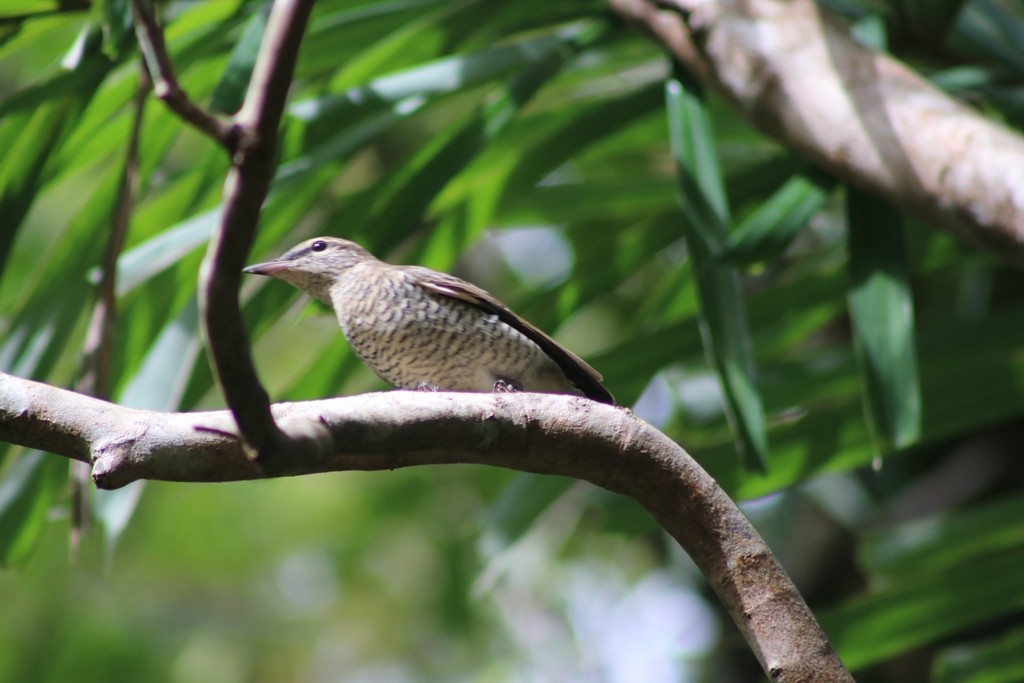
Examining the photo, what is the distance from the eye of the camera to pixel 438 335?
310cm

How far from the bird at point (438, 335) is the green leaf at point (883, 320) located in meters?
0.65

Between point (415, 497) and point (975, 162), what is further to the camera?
point (415, 497)

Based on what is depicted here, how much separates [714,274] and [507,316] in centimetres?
57

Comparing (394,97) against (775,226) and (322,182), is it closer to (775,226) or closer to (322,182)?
(322,182)

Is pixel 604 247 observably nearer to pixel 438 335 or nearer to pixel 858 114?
pixel 438 335

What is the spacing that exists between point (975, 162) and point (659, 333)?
1102mm

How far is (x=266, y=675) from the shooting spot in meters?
6.66

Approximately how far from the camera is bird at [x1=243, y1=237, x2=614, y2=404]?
3084mm

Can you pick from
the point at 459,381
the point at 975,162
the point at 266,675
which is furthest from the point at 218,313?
the point at 266,675

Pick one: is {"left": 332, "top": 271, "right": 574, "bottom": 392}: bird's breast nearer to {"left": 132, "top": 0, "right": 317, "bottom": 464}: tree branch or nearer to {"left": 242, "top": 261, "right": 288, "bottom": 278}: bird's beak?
{"left": 242, "top": 261, "right": 288, "bottom": 278}: bird's beak

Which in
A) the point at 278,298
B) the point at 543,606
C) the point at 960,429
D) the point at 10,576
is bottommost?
the point at 543,606

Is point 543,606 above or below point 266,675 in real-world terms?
above

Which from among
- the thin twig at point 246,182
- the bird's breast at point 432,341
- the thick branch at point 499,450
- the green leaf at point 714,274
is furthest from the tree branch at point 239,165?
the bird's breast at point 432,341

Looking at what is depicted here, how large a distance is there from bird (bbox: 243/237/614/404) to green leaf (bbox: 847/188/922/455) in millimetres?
647
